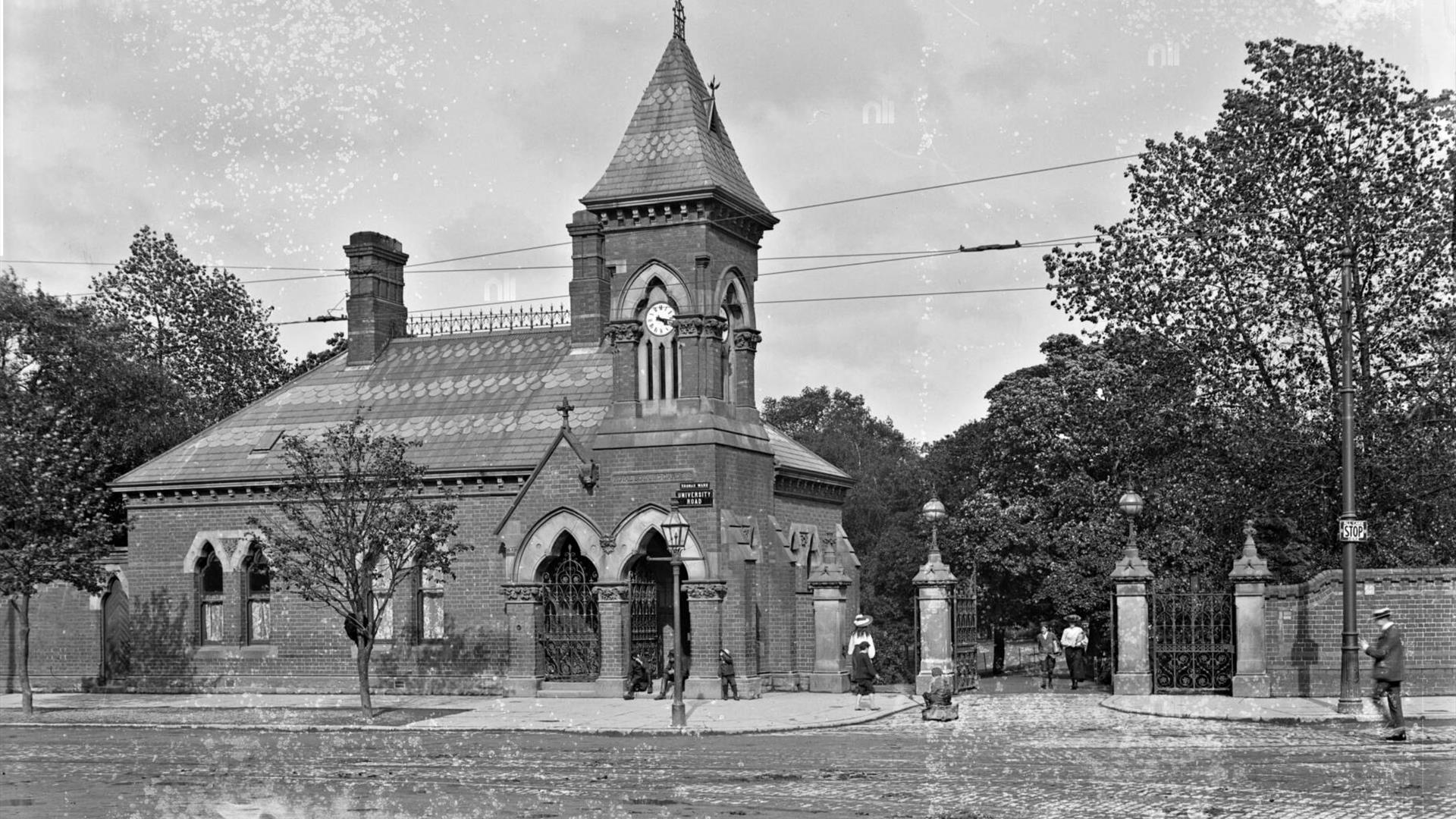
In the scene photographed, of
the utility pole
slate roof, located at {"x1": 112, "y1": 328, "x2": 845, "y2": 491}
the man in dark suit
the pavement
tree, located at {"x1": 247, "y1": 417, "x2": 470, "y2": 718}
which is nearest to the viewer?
the man in dark suit

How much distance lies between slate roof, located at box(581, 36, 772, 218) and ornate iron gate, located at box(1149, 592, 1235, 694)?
11.2 m

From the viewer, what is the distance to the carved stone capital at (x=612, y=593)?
29.1m

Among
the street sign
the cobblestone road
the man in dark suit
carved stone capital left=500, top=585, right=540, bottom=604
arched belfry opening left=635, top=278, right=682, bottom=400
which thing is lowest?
the cobblestone road

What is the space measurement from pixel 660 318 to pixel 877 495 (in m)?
48.6

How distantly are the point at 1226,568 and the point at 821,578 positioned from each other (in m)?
8.82

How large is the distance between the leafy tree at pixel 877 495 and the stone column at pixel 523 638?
1558cm

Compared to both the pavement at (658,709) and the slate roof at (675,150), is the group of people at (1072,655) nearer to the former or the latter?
the pavement at (658,709)

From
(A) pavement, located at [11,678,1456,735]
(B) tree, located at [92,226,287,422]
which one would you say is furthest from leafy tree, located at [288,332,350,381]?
(A) pavement, located at [11,678,1456,735]

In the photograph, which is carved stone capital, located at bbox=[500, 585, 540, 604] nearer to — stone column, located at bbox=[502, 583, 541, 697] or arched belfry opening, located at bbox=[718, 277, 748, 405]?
stone column, located at bbox=[502, 583, 541, 697]

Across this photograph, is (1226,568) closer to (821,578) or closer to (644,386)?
(821,578)

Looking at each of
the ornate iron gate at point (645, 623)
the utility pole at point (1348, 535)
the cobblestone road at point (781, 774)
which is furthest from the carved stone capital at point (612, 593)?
the utility pole at point (1348, 535)

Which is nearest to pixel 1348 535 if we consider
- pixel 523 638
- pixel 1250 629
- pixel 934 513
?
pixel 1250 629

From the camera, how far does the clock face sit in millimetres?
29703

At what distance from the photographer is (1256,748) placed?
1838cm
